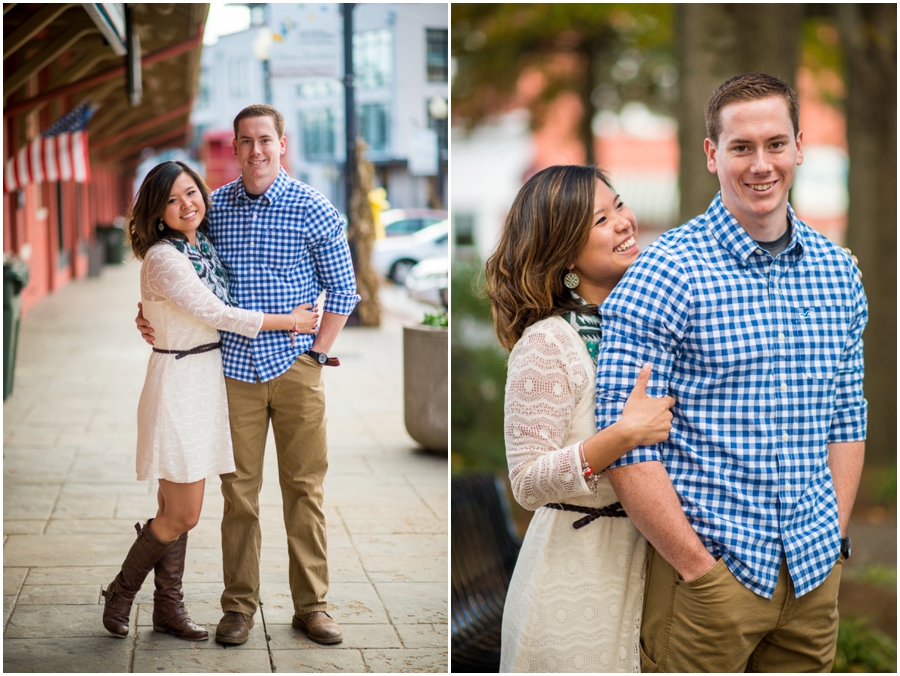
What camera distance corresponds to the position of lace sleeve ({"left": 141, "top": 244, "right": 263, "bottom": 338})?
3215 millimetres

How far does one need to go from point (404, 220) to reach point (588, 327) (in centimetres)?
715

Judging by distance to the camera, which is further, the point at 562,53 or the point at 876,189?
→ the point at 562,53

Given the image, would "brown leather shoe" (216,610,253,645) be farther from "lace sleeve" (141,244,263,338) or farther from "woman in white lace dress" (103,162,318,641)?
"lace sleeve" (141,244,263,338)

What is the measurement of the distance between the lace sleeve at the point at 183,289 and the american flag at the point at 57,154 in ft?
11.9

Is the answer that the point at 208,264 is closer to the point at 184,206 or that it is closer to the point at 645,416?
the point at 184,206

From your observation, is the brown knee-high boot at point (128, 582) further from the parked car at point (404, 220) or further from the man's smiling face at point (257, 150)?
the parked car at point (404, 220)

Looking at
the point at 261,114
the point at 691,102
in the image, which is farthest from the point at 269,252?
the point at 691,102

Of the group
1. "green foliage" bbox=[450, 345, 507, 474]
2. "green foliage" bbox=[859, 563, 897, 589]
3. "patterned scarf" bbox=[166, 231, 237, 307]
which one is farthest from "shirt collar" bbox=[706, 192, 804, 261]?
"green foliage" bbox=[450, 345, 507, 474]

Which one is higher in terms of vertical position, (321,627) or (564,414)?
(564,414)

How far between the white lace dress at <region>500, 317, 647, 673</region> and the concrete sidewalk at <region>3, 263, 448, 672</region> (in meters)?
1.10

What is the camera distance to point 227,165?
3551 mm

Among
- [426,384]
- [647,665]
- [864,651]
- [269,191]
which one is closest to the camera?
[647,665]

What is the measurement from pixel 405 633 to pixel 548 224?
6.02ft

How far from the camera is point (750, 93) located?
2.49 m
